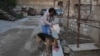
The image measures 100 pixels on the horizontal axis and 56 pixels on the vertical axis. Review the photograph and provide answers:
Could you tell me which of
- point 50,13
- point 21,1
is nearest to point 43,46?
point 50,13

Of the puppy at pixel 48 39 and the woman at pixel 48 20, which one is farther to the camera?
the woman at pixel 48 20

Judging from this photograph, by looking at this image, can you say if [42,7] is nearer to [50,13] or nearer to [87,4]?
[87,4]

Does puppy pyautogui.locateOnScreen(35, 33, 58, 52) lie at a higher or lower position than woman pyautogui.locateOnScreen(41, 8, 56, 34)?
lower

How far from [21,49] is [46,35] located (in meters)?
2.56

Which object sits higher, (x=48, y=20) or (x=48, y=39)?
(x=48, y=20)

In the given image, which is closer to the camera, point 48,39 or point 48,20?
point 48,39

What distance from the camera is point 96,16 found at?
857cm

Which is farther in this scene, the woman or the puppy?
the woman

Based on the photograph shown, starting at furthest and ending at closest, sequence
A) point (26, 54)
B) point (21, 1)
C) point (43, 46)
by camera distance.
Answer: point (21, 1) < point (26, 54) < point (43, 46)

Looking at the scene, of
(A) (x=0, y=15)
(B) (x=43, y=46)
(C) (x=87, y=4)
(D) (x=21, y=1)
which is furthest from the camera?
(D) (x=21, y=1)

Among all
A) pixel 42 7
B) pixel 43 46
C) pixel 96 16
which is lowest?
pixel 42 7

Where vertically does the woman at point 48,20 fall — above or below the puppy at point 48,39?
above

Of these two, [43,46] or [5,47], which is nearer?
[43,46]

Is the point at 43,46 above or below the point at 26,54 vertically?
above
